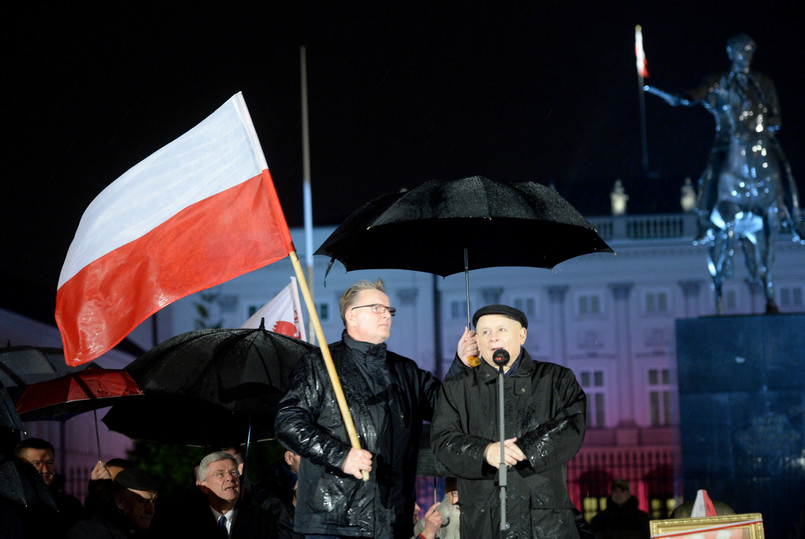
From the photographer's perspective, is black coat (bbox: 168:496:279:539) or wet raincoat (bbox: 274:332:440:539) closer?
wet raincoat (bbox: 274:332:440:539)

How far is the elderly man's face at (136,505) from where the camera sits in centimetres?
639

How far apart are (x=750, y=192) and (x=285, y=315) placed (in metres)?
5.31

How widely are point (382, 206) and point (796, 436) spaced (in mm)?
6892

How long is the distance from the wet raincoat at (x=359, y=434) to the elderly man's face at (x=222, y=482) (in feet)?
4.16

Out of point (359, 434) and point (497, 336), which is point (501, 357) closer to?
point (497, 336)

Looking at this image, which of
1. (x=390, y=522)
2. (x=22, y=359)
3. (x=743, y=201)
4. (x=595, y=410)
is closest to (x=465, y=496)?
(x=390, y=522)

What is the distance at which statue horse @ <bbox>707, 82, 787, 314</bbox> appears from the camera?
11969mm

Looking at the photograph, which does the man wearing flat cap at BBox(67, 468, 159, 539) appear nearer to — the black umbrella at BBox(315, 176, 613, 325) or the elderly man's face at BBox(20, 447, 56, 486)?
the elderly man's face at BBox(20, 447, 56, 486)

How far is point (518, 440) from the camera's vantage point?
14.8 ft

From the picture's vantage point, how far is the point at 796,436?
10.9 metres

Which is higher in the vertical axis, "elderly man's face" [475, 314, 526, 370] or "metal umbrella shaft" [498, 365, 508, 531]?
"elderly man's face" [475, 314, 526, 370]

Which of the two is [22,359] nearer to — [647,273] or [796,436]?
[796,436]

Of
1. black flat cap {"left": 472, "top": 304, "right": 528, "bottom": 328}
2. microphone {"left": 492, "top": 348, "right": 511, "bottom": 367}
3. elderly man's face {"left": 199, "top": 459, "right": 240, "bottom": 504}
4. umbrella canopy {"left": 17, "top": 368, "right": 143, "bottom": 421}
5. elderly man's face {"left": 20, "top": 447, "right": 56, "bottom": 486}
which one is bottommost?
elderly man's face {"left": 199, "top": 459, "right": 240, "bottom": 504}

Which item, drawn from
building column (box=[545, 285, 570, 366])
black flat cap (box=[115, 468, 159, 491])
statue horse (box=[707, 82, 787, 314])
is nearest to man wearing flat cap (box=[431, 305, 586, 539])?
black flat cap (box=[115, 468, 159, 491])
